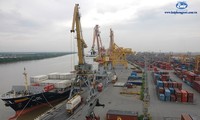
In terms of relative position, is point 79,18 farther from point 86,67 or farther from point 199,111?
point 199,111

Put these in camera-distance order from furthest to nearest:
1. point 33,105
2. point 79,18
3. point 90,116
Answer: point 79,18 < point 33,105 < point 90,116

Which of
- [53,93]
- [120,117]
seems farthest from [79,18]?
[120,117]

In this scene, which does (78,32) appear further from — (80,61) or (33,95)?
(33,95)

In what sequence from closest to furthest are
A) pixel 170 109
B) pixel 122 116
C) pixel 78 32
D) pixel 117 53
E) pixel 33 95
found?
pixel 122 116
pixel 170 109
pixel 33 95
pixel 78 32
pixel 117 53

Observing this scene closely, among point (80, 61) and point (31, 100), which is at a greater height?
point (80, 61)

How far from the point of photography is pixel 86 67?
99.0 ft

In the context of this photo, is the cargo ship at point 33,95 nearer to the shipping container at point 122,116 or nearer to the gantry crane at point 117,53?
the shipping container at point 122,116

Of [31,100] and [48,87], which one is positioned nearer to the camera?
[31,100]

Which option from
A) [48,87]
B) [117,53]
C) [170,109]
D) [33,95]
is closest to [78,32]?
[48,87]

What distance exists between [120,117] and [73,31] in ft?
50.4

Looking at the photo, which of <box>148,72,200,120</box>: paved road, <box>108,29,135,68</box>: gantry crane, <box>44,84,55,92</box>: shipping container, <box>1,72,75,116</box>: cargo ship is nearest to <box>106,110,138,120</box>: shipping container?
<box>148,72,200,120</box>: paved road

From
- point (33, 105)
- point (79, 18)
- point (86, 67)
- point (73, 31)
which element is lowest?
point (33, 105)

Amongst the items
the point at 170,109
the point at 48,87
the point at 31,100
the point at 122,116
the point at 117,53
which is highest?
the point at 117,53

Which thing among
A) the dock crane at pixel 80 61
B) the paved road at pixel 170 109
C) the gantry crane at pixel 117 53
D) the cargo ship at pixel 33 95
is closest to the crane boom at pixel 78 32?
the dock crane at pixel 80 61
